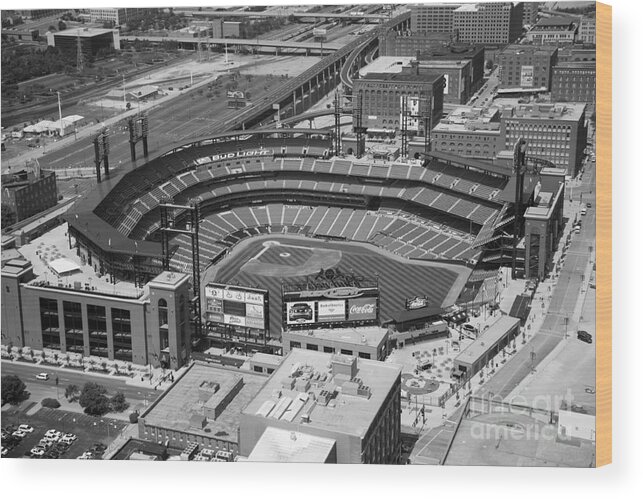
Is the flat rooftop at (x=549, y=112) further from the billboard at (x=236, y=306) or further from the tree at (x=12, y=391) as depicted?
the tree at (x=12, y=391)

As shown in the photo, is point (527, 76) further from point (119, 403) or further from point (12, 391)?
point (12, 391)

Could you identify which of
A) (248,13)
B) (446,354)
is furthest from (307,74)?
(446,354)

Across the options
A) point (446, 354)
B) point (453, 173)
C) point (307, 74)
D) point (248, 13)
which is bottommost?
point (446, 354)

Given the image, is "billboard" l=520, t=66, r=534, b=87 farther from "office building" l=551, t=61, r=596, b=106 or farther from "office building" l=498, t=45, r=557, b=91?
"office building" l=551, t=61, r=596, b=106

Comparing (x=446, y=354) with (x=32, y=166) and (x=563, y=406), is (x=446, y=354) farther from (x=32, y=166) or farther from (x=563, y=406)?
(x=32, y=166)

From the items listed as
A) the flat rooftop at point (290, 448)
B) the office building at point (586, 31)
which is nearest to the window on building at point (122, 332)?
the flat rooftop at point (290, 448)

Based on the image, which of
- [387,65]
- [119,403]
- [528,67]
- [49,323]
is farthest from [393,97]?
[119,403]
